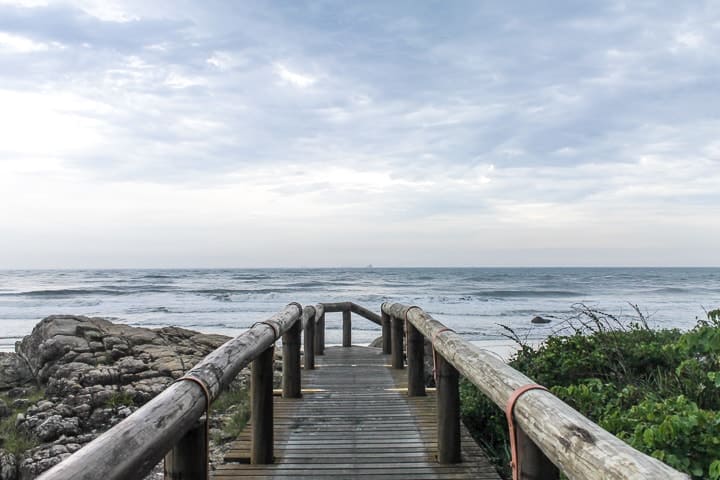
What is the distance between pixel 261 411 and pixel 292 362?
81.3 inches

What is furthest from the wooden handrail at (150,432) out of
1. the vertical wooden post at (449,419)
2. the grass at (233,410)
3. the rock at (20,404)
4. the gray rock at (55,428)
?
the rock at (20,404)

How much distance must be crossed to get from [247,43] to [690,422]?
11112 millimetres

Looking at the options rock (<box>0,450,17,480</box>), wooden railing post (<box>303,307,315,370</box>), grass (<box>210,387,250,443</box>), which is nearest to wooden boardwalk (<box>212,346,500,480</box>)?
grass (<box>210,387,250,443</box>)

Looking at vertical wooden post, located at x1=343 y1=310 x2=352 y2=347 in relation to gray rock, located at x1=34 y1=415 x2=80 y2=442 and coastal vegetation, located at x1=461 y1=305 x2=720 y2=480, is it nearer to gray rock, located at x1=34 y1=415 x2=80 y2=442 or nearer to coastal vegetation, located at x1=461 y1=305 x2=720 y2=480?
coastal vegetation, located at x1=461 y1=305 x2=720 y2=480

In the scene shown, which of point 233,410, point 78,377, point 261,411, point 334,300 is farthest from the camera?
point 334,300

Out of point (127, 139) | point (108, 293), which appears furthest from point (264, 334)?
point (108, 293)

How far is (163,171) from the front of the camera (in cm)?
1948

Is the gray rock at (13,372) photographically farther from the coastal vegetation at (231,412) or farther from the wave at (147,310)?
the wave at (147,310)

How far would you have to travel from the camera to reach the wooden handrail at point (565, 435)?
4.36ft

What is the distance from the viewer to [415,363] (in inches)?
235

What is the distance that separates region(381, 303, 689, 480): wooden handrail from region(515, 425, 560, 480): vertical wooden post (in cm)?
12

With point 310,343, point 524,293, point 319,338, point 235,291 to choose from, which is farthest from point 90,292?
point 310,343

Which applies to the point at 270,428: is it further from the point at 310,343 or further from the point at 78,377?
the point at 78,377

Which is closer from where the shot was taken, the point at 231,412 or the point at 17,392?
the point at 231,412
